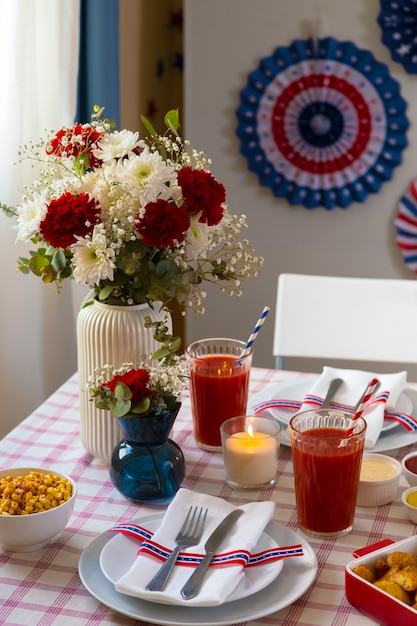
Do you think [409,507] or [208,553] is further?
[409,507]

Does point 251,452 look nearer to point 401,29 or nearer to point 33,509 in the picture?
point 33,509

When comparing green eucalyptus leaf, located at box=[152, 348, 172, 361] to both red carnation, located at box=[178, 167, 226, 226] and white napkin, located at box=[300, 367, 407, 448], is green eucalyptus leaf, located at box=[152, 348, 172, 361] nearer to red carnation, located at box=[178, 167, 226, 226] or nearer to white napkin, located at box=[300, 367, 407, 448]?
red carnation, located at box=[178, 167, 226, 226]

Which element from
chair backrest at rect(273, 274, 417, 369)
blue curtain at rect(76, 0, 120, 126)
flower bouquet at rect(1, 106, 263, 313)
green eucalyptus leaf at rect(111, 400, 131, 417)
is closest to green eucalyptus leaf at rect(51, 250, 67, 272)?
flower bouquet at rect(1, 106, 263, 313)

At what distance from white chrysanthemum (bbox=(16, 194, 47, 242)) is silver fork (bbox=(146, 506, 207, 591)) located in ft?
1.57

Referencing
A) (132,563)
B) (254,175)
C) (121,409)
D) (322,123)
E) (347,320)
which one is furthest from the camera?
(254,175)

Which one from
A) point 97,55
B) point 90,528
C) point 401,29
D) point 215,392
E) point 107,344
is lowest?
point 90,528

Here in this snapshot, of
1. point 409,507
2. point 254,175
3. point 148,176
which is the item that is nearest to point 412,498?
point 409,507

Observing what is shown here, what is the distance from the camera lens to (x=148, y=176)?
132cm

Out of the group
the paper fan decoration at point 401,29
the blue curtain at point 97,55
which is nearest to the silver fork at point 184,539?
the blue curtain at point 97,55

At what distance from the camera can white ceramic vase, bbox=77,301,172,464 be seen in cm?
141

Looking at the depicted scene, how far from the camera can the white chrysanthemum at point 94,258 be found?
130 cm

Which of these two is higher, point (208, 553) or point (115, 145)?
point (115, 145)

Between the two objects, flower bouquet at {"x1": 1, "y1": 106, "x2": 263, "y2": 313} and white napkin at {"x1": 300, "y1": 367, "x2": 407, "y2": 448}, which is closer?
flower bouquet at {"x1": 1, "y1": 106, "x2": 263, "y2": 313}

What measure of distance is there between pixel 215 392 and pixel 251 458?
17cm
